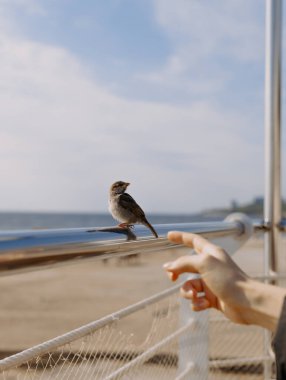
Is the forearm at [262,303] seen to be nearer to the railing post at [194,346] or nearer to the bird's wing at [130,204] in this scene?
the bird's wing at [130,204]

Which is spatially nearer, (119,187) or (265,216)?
(119,187)

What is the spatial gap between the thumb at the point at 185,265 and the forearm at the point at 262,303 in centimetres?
6

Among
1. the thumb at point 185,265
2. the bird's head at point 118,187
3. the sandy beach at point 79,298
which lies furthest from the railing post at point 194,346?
the sandy beach at point 79,298

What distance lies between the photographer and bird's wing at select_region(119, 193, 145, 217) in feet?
4.37

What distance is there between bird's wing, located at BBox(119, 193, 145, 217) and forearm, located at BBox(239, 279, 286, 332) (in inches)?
26.5

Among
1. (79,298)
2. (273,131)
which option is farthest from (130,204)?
(79,298)

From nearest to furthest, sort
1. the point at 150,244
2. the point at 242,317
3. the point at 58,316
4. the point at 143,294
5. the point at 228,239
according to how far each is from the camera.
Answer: the point at 242,317
the point at 150,244
the point at 228,239
the point at 58,316
the point at 143,294

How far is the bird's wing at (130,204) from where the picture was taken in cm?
133

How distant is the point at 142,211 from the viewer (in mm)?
1336

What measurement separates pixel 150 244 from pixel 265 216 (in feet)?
6.89

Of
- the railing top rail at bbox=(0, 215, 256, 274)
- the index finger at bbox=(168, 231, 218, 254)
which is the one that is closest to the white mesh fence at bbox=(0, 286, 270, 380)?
the railing top rail at bbox=(0, 215, 256, 274)

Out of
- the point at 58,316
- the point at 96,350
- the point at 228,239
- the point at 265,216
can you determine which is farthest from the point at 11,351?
the point at 96,350

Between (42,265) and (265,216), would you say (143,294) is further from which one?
(42,265)

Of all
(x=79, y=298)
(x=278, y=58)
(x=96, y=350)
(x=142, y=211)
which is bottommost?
(x=79, y=298)
